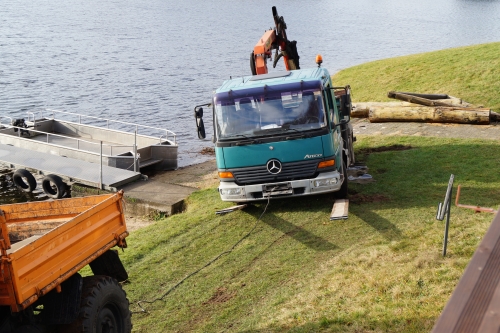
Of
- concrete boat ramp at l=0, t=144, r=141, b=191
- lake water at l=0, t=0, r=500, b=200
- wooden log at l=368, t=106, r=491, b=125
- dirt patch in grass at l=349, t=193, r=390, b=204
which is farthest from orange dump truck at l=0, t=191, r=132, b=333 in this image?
lake water at l=0, t=0, r=500, b=200

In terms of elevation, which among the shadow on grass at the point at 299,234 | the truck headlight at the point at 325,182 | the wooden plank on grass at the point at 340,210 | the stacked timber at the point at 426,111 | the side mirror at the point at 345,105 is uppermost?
the side mirror at the point at 345,105

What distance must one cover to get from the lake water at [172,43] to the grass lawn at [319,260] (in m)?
13.0

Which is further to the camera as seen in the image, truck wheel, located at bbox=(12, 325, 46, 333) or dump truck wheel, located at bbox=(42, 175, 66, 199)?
dump truck wheel, located at bbox=(42, 175, 66, 199)

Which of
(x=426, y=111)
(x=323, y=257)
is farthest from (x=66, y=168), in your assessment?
(x=323, y=257)

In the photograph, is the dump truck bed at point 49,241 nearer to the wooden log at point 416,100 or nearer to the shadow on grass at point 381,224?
the shadow on grass at point 381,224

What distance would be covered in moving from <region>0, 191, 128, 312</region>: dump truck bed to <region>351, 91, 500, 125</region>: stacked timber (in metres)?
17.3

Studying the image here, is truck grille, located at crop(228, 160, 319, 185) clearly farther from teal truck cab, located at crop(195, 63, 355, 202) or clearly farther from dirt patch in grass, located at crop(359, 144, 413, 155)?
dirt patch in grass, located at crop(359, 144, 413, 155)

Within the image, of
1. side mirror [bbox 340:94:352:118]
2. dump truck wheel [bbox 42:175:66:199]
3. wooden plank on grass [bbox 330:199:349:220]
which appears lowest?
dump truck wheel [bbox 42:175:66:199]

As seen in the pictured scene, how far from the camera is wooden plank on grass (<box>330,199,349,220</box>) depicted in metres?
13.5

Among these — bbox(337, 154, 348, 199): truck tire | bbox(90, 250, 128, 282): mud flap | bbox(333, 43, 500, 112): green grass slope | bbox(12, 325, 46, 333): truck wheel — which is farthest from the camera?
bbox(333, 43, 500, 112): green grass slope

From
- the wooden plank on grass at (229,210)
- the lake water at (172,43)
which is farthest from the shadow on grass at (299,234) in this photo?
the lake water at (172,43)

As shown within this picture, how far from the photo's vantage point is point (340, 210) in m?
13.9

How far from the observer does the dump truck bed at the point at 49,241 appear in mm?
6770

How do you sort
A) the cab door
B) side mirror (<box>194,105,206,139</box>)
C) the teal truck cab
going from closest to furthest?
the teal truck cab
the cab door
side mirror (<box>194,105,206,139</box>)
